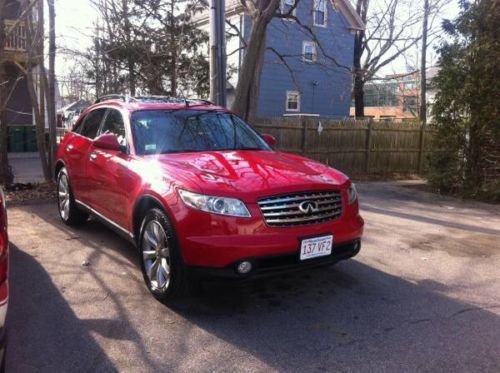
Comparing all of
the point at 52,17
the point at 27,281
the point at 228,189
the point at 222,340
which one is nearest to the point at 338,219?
the point at 228,189

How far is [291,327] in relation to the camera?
393 centimetres

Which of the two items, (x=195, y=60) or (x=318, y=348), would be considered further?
(x=195, y=60)

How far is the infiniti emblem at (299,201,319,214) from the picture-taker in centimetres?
407

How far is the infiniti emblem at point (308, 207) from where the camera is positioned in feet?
13.4

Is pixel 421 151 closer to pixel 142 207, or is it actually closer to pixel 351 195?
pixel 351 195

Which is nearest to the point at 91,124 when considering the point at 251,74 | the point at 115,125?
the point at 115,125

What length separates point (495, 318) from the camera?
421 cm

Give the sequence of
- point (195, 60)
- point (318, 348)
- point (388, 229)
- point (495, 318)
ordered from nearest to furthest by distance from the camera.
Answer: point (318, 348) < point (495, 318) < point (388, 229) < point (195, 60)

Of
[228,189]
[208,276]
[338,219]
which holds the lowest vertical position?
[208,276]

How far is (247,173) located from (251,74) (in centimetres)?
728

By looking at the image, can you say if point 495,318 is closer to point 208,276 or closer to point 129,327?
point 208,276

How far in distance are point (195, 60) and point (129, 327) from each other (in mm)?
13704

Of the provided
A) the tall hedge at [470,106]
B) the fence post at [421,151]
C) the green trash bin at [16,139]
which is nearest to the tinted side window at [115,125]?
the tall hedge at [470,106]

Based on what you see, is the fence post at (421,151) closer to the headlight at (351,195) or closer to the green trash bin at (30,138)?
the headlight at (351,195)
